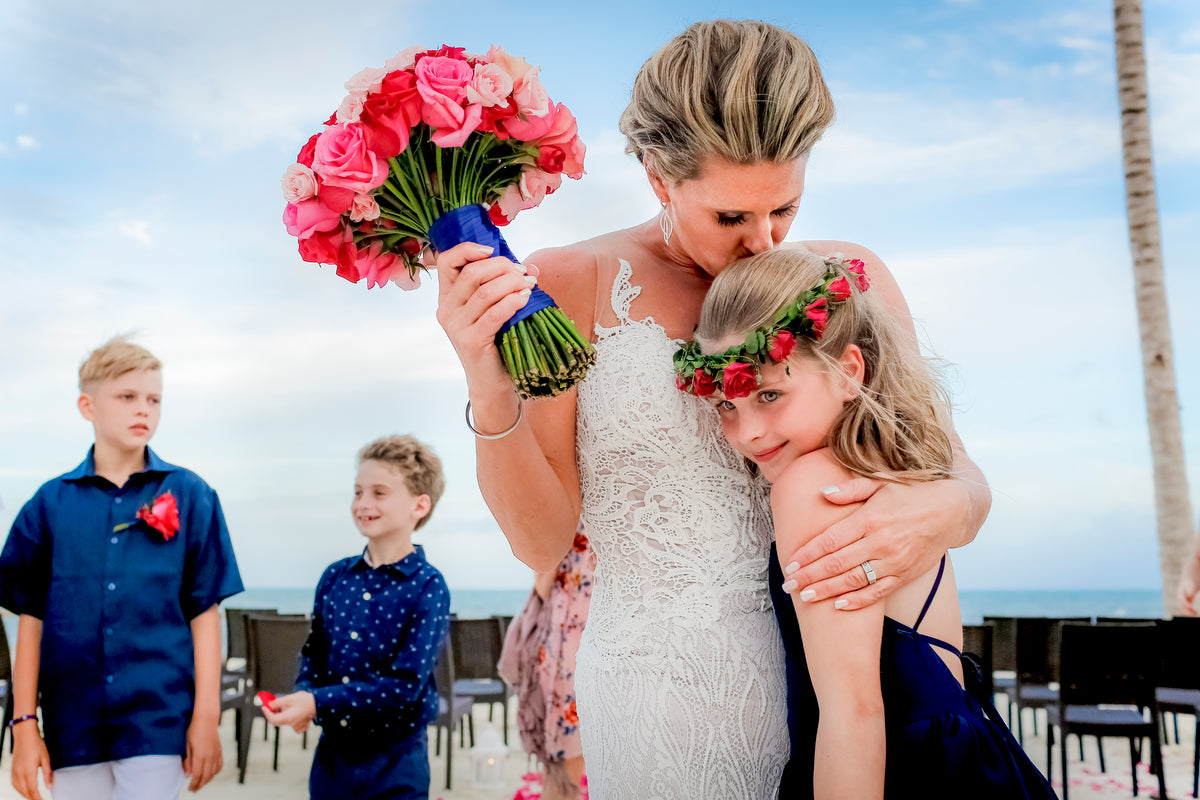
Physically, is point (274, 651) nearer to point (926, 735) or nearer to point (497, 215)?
point (497, 215)

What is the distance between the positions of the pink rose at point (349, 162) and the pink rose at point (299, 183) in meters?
0.04

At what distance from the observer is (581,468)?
1.86 metres

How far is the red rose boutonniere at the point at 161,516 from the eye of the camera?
3406 millimetres

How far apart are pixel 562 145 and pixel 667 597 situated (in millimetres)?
833

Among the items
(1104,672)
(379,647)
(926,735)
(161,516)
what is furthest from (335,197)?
(1104,672)

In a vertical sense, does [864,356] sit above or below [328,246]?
below

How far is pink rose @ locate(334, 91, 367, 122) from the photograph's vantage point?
1368 millimetres

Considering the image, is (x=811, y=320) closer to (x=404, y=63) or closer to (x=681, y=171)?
(x=681, y=171)

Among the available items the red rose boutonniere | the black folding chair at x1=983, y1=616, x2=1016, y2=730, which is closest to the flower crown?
the red rose boutonniere

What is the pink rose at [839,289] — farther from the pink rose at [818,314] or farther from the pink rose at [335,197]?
the pink rose at [335,197]

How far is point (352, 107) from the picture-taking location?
4.51 feet

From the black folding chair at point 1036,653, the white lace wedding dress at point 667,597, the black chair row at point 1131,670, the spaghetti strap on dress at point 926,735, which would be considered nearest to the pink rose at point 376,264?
the white lace wedding dress at point 667,597

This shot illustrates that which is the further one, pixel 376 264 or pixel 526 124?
pixel 376 264

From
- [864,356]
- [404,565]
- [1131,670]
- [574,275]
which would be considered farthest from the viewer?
[1131,670]
